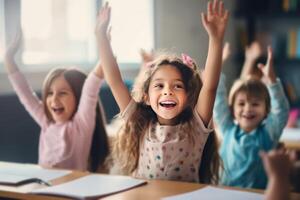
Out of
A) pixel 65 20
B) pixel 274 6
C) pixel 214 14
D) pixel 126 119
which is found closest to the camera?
pixel 214 14

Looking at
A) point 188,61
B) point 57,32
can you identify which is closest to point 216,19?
point 188,61

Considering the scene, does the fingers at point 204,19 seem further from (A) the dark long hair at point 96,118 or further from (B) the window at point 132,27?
(A) the dark long hair at point 96,118

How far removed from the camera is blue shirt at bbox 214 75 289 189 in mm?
1705

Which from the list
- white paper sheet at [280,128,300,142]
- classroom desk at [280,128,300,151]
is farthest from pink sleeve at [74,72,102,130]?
white paper sheet at [280,128,300,142]

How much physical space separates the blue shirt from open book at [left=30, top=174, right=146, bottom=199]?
326 millimetres

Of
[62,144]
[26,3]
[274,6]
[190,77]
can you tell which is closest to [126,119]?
[190,77]

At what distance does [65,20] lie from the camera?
223 cm

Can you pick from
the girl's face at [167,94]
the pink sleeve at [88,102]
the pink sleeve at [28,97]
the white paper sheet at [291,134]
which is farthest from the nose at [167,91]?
the white paper sheet at [291,134]

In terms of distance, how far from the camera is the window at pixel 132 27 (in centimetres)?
186

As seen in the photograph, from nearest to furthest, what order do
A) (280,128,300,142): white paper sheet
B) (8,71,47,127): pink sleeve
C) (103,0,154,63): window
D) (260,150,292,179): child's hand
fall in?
1. (260,150,292,179): child's hand
2. (103,0,154,63): window
3. (8,71,47,127): pink sleeve
4. (280,128,300,142): white paper sheet

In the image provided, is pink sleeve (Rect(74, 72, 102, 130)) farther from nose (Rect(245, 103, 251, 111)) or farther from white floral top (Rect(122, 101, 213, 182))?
nose (Rect(245, 103, 251, 111))

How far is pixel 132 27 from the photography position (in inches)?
76.2

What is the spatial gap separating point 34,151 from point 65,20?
526 millimetres

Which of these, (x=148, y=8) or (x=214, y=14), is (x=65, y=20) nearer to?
(x=148, y=8)
